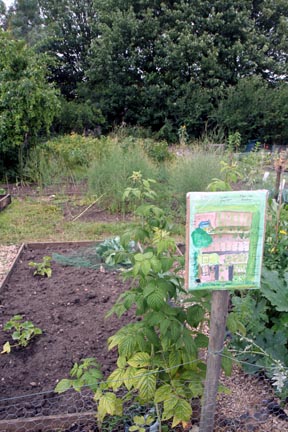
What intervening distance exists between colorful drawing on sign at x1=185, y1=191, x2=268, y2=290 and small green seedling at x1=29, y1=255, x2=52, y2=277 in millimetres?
2671

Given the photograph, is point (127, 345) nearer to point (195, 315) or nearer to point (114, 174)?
point (195, 315)

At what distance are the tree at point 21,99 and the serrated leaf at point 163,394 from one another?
7.66 metres

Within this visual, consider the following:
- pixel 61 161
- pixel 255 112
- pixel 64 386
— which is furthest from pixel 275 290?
pixel 255 112

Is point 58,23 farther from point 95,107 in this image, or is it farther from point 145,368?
point 145,368

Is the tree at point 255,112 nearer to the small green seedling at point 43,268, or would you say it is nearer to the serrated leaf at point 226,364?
the small green seedling at point 43,268

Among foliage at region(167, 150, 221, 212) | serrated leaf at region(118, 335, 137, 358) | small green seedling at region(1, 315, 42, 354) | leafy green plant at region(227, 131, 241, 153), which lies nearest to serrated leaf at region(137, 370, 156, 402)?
serrated leaf at region(118, 335, 137, 358)

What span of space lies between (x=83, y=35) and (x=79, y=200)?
15.0m

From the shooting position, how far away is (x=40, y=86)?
29.2ft

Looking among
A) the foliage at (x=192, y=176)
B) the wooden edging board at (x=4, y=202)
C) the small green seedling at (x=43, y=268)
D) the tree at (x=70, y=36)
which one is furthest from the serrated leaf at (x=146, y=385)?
the tree at (x=70, y=36)

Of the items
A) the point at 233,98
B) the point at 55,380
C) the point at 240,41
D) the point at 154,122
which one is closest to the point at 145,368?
the point at 55,380

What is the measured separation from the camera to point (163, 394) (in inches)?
64.2

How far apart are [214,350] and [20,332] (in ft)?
5.49

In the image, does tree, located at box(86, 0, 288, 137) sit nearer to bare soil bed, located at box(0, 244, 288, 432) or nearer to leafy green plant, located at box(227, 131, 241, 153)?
leafy green plant, located at box(227, 131, 241, 153)

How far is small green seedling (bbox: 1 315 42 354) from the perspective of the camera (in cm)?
255
